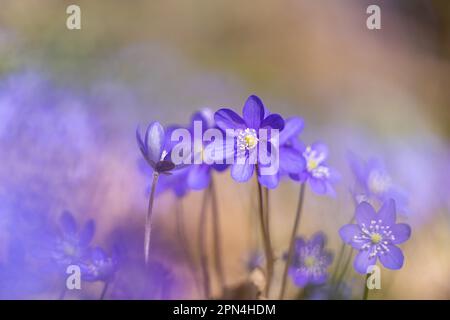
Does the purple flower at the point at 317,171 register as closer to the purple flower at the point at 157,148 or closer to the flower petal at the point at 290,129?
the flower petal at the point at 290,129

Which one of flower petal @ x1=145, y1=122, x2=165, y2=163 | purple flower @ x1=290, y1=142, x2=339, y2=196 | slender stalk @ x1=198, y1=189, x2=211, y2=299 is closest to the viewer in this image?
flower petal @ x1=145, y1=122, x2=165, y2=163

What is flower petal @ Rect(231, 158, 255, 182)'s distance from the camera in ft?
2.22

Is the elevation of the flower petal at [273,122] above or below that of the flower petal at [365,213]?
above

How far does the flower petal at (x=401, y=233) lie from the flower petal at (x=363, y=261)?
41 mm

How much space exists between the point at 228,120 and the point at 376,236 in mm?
272

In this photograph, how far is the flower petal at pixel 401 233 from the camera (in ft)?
2.39

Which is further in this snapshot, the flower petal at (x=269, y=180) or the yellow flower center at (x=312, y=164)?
the yellow flower center at (x=312, y=164)

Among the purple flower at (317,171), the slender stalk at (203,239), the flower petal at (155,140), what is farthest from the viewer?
the slender stalk at (203,239)

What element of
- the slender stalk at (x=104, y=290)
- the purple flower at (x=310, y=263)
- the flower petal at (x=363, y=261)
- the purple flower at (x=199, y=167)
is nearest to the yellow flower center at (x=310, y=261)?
the purple flower at (x=310, y=263)

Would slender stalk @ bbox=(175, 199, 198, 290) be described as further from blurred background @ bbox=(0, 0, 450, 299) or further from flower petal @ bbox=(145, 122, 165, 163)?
flower petal @ bbox=(145, 122, 165, 163)

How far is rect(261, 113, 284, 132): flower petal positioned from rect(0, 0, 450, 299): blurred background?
281 mm

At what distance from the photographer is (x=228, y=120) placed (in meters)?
0.71

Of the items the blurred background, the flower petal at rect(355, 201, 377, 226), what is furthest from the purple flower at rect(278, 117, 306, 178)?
the blurred background
